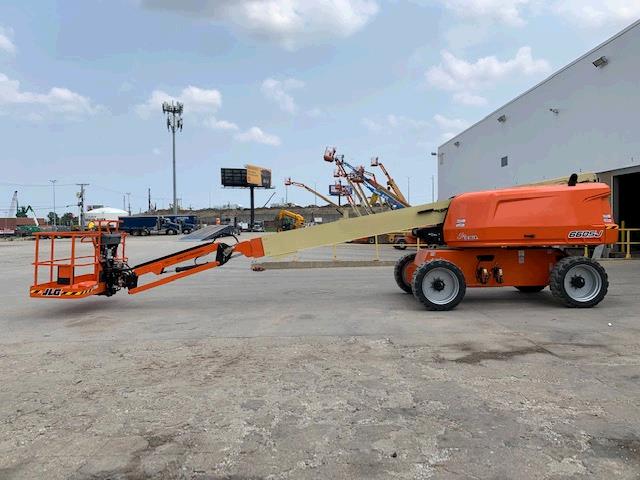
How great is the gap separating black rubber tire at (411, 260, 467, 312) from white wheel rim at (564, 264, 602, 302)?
1997 millimetres

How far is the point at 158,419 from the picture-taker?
4.55 metres

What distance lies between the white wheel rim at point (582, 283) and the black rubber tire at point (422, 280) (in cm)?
200

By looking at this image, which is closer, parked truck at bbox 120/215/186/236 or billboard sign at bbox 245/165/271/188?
parked truck at bbox 120/215/186/236

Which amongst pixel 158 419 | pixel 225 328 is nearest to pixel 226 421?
pixel 158 419

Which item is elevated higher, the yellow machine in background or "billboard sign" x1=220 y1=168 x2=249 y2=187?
"billboard sign" x1=220 y1=168 x2=249 y2=187

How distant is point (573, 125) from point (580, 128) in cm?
52

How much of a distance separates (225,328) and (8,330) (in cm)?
357

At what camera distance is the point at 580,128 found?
73.9 feet

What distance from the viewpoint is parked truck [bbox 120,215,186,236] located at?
69.7 m

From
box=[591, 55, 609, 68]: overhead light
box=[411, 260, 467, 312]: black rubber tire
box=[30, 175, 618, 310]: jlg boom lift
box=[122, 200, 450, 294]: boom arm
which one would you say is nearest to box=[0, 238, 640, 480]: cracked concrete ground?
box=[411, 260, 467, 312]: black rubber tire

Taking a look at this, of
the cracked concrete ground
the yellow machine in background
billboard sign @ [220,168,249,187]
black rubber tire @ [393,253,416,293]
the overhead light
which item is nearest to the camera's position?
the cracked concrete ground

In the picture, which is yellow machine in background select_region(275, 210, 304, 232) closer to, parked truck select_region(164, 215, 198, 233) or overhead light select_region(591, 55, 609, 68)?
parked truck select_region(164, 215, 198, 233)

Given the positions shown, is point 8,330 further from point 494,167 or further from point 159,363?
point 494,167

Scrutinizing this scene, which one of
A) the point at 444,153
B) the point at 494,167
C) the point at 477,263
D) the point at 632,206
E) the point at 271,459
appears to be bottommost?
the point at 271,459
